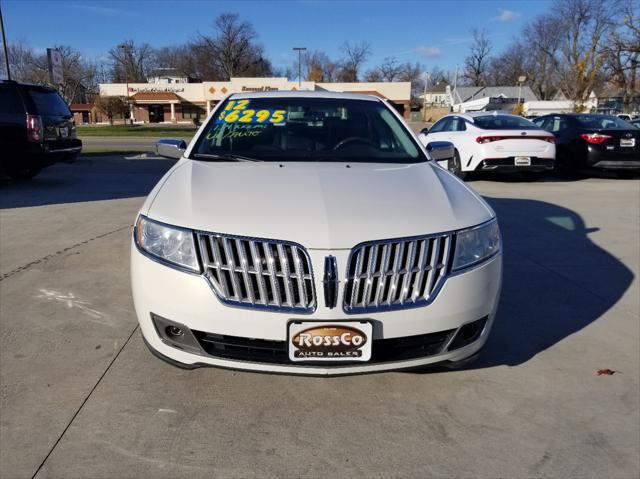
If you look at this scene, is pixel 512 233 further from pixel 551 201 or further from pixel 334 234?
pixel 334 234

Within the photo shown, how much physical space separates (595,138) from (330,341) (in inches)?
422

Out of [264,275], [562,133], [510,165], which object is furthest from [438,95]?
[264,275]

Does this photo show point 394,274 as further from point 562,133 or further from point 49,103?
point 562,133

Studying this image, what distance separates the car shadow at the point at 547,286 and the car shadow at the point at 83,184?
629 centimetres

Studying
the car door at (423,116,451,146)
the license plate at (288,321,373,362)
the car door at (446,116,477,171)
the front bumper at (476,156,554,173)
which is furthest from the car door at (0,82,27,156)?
the license plate at (288,321,373,362)

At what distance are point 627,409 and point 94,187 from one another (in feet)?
30.7

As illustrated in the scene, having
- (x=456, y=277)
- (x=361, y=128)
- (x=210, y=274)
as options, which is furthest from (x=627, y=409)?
(x=361, y=128)

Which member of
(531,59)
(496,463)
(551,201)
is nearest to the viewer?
(496,463)

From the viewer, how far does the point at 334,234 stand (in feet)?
7.48

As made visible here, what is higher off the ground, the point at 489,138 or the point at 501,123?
the point at 501,123

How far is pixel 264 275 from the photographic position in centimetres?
223

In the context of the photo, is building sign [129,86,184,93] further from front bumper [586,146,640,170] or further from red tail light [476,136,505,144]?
Answer: front bumper [586,146,640,170]

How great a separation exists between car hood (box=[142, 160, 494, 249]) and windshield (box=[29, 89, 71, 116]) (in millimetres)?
7588

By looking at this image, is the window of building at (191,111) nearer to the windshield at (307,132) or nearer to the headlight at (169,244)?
the windshield at (307,132)
